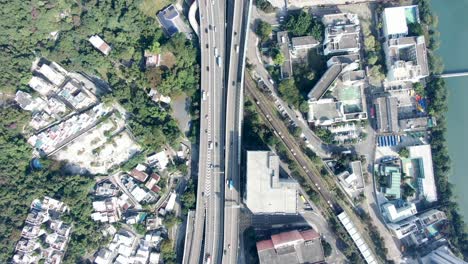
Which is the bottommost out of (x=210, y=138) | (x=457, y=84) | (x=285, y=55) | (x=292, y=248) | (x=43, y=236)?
(x=292, y=248)

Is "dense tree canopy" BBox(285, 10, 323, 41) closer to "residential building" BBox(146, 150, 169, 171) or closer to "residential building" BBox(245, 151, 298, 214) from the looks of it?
"residential building" BBox(245, 151, 298, 214)

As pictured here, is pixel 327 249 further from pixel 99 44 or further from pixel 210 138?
pixel 99 44

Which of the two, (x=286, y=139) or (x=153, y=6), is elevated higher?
(x=153, y=6)

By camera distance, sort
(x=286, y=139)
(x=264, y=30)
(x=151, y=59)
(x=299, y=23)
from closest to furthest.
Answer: (x=264, y=30)
(x=299, y=23)
(x=151, y=59)
(x=286, y=139)

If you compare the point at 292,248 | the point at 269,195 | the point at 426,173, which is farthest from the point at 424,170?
the point at 269,195

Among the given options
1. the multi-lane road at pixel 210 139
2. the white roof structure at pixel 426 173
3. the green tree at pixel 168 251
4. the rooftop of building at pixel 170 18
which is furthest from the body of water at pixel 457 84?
the green tree at pixel 168 251

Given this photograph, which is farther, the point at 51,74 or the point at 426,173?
the point at 51,74
